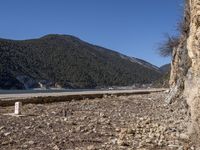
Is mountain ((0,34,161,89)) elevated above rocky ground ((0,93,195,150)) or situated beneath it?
elevated above

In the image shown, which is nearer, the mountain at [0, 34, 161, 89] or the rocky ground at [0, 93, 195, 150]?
the rocky ground at [0, 93, 195, 150]

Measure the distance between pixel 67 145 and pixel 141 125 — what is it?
3.64 metres

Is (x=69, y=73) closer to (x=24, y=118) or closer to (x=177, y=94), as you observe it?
(x=177, y=94)

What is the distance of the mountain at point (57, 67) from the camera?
9825 centimetres

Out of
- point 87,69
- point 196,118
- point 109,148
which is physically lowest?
point 109,148

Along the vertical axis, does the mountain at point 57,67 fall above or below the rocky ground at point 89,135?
above

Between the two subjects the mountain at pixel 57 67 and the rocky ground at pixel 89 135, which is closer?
the rocky ground at pixel 89 135

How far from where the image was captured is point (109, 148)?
476 inches

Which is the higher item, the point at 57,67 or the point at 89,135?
the point at 57,67

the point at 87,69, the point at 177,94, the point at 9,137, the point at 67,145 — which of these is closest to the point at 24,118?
the point at 9,137

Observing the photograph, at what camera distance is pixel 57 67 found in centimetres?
12569

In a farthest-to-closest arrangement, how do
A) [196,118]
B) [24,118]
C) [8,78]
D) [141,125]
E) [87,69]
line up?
[87,69], [8,78], [24,118], [141,125], [196,118]

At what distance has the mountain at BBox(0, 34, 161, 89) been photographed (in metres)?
98.2

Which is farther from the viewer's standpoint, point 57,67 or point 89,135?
point 57,67
